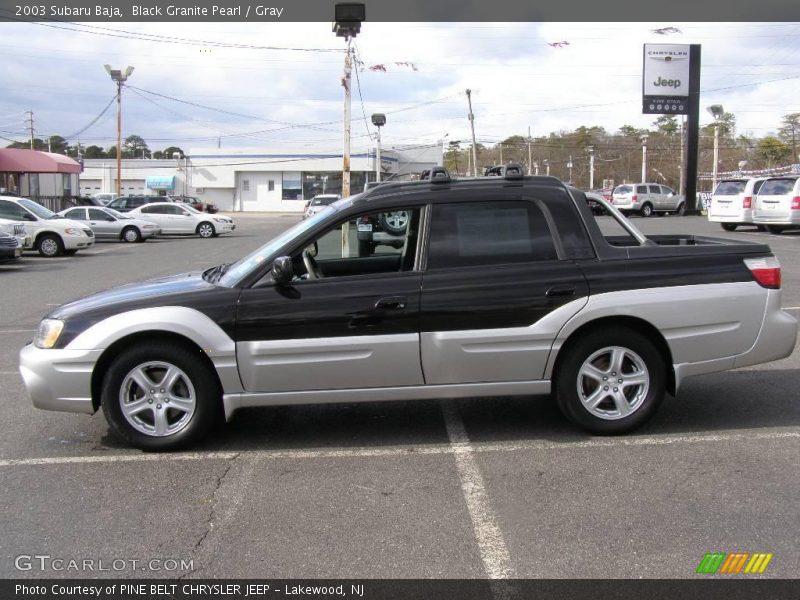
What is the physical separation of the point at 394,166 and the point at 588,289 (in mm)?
63035

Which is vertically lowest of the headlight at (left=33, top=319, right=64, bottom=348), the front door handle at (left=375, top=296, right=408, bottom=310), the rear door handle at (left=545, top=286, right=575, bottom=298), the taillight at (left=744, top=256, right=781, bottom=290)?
the headlight at (left=33, top=319, right=64, bottom=348)

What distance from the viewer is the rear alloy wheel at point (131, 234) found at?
29.9 m

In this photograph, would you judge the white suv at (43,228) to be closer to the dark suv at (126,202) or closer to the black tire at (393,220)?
the dark suv at (126,202)

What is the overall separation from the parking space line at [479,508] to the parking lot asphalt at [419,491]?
0.01m

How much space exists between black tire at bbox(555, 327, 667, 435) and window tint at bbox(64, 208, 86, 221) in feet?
91.7

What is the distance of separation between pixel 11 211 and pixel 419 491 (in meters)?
21.1

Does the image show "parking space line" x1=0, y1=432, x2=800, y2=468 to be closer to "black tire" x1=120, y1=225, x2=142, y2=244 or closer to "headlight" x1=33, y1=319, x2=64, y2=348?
"headlight" x1=33, y1=319, x2=64, y2=348

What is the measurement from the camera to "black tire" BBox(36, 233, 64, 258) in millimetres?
22125

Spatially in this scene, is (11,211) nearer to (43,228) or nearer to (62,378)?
(43,228)

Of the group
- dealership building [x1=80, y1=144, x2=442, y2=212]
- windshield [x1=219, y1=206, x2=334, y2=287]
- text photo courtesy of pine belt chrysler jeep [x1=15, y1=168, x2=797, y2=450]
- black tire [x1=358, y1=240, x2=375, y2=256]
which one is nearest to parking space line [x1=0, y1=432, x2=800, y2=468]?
text photo courtesy of pine belt chrysler jeep [x1=15, y1=168, x2=797, y2=450]

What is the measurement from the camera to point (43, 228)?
2198cm

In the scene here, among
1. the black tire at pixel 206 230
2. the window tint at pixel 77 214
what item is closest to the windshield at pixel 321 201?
the black tire at pixel 206 230

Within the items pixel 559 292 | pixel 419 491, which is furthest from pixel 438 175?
pixel 419 491
